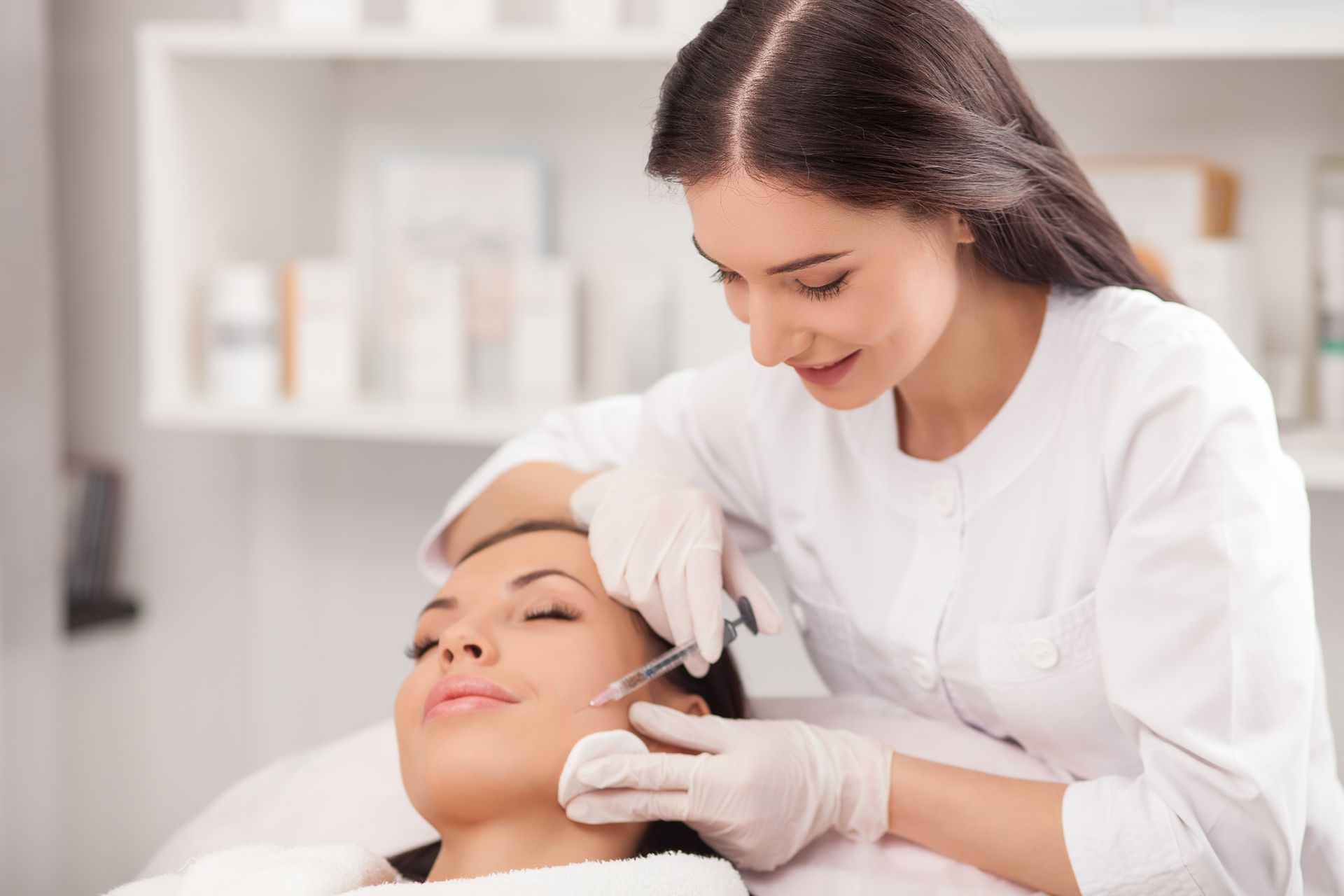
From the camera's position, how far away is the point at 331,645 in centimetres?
227

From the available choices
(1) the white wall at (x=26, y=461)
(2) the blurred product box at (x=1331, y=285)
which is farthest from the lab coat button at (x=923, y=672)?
(1) the white wall at (x=26, y=461)

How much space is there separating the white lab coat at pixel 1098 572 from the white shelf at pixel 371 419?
316 millimetres

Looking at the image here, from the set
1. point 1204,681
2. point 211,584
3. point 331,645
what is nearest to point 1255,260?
point 1204,681

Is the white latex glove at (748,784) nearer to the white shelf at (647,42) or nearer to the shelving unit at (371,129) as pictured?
the shelving unit at (371,129)

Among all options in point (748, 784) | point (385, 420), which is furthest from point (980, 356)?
point (385, 420)

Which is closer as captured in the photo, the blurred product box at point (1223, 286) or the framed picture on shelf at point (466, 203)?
the blurred product box at point (1223, 286)

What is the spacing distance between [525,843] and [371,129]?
142 cm

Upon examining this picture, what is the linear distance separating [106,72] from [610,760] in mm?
1717

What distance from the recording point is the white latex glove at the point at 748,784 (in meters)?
1.06

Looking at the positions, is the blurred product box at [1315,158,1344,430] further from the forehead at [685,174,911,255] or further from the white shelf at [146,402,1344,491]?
the forehead at [685,174,911,255]

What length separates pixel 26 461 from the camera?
184 centimetres

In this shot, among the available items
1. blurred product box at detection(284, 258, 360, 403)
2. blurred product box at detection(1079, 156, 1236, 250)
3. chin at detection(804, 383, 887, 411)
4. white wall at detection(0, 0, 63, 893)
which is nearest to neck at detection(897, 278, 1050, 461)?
chin at detection(804, 383, 887, 411)

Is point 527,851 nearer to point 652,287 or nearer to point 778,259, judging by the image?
point 778,259

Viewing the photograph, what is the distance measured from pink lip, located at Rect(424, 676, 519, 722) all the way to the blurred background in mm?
664
